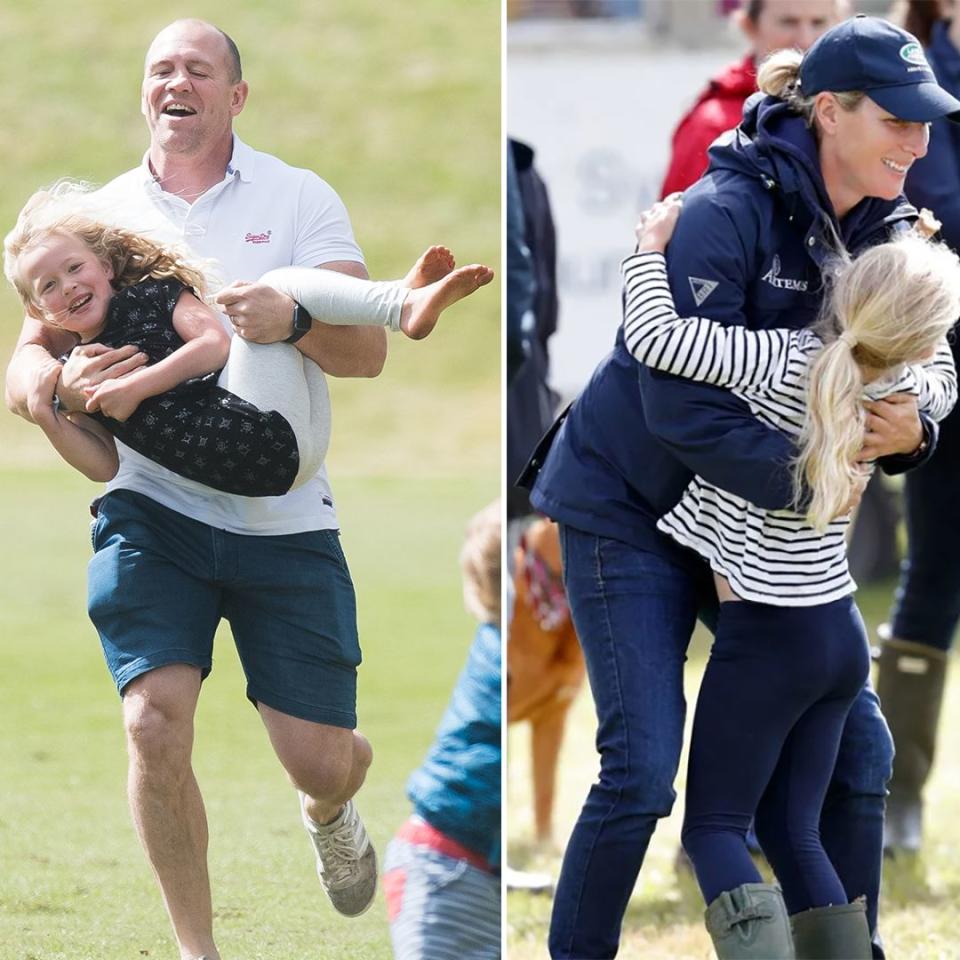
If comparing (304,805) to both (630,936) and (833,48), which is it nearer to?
(630,936)

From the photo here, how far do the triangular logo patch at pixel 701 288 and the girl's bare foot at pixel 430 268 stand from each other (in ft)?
1.33

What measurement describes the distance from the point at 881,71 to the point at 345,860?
1.58 metres

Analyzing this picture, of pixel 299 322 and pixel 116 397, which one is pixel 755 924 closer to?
pixel 299 322

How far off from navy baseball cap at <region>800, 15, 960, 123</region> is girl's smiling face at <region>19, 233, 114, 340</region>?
119 centimetres

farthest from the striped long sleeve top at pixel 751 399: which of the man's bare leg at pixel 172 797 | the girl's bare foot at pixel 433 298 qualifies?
the man's bare leg at pixel 172 797

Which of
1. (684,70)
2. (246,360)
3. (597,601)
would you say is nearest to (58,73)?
(246,360)

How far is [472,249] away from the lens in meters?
3.04

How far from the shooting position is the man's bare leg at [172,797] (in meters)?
2.80

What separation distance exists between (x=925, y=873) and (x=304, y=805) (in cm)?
176

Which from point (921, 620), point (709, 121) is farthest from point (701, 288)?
point (921, 620)

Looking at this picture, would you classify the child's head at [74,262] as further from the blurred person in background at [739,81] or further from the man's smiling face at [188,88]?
the blurred person in background at [739,81]

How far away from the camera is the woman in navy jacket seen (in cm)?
274

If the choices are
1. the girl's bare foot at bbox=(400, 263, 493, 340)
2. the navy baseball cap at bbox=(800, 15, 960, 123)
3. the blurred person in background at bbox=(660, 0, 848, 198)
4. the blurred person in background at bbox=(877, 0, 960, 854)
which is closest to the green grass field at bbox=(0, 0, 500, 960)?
the girl's bare foot at bbox=(400, 263, 493, 340)

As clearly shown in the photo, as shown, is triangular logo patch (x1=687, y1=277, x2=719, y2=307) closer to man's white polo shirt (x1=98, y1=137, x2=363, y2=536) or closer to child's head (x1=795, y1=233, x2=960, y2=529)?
child's head (x1=795, y1=233, x2=960, y2=529)
